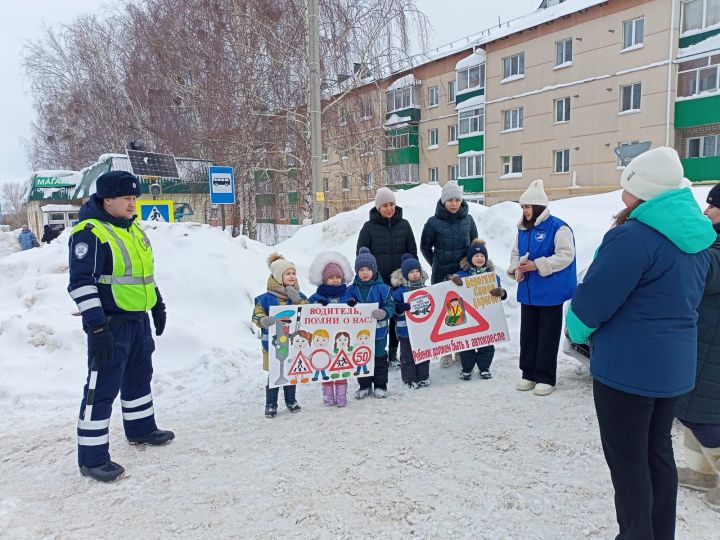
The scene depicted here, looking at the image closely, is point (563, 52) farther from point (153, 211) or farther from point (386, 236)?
point (386, 236)

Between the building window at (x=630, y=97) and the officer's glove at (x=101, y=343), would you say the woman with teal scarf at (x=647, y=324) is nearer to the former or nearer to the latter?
the officer's glove at (x=101, y=343)

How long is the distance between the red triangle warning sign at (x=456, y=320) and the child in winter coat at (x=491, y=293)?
0.63 feet

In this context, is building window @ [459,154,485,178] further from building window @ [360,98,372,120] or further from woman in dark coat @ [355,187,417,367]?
woman in dark coat @ [355,187,417,367]

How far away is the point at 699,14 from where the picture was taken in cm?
2031

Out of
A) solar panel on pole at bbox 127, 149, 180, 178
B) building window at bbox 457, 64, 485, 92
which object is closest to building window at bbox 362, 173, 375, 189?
solar panel on pole at bbox 127, 149, 180, 178

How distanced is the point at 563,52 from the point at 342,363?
25.1m

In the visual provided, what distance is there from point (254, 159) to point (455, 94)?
18.3 meters

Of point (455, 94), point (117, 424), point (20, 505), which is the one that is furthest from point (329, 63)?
point (455, 94)

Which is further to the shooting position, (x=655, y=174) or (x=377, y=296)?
(x=377, y=296)

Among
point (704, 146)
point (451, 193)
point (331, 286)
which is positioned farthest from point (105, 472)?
point (704, 146)

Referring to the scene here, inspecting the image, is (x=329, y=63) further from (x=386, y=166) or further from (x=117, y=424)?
(x=117, y=424)

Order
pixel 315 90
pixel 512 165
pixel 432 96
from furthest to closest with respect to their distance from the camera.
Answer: pixel 432 96, pixel 512 165, pixel 315 90

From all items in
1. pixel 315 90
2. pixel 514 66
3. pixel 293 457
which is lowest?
pixel 293 457

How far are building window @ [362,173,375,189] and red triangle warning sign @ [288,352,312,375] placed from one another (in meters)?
12.9
